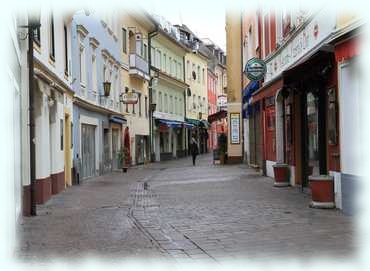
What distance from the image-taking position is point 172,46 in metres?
48.2

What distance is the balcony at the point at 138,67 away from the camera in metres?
34.6

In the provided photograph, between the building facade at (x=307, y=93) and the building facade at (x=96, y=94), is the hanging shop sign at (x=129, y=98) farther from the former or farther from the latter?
the building facade at (x=307, y=93)

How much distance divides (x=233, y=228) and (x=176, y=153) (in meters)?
40.1

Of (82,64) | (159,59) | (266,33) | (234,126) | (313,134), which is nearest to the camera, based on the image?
(313,134)

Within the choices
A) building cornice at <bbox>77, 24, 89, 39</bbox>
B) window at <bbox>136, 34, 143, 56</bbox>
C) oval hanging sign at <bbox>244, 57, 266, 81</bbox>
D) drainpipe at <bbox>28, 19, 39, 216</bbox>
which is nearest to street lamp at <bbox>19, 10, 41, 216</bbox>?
drainpipe at <bbox>28, 19, 39, 216</bbox>

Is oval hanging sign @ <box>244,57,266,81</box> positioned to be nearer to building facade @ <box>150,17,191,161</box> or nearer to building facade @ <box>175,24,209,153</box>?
building facade @ <box>150,17,191,161</box>

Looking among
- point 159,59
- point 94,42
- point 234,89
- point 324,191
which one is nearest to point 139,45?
point 234,89

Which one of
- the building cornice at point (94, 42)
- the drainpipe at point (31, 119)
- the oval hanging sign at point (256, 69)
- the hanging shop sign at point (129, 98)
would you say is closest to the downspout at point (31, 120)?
the drainpipe at point (31, 119)

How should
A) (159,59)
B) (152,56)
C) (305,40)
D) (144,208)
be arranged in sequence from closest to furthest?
(144,208) → (305,40) → (152,56) → (159,59)

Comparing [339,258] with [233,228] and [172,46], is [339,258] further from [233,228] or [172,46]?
[172,46]

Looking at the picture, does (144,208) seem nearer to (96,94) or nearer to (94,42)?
(94,42)

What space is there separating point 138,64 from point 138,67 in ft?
0.79

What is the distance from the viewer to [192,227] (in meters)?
10.4

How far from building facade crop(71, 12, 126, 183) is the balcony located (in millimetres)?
2457
